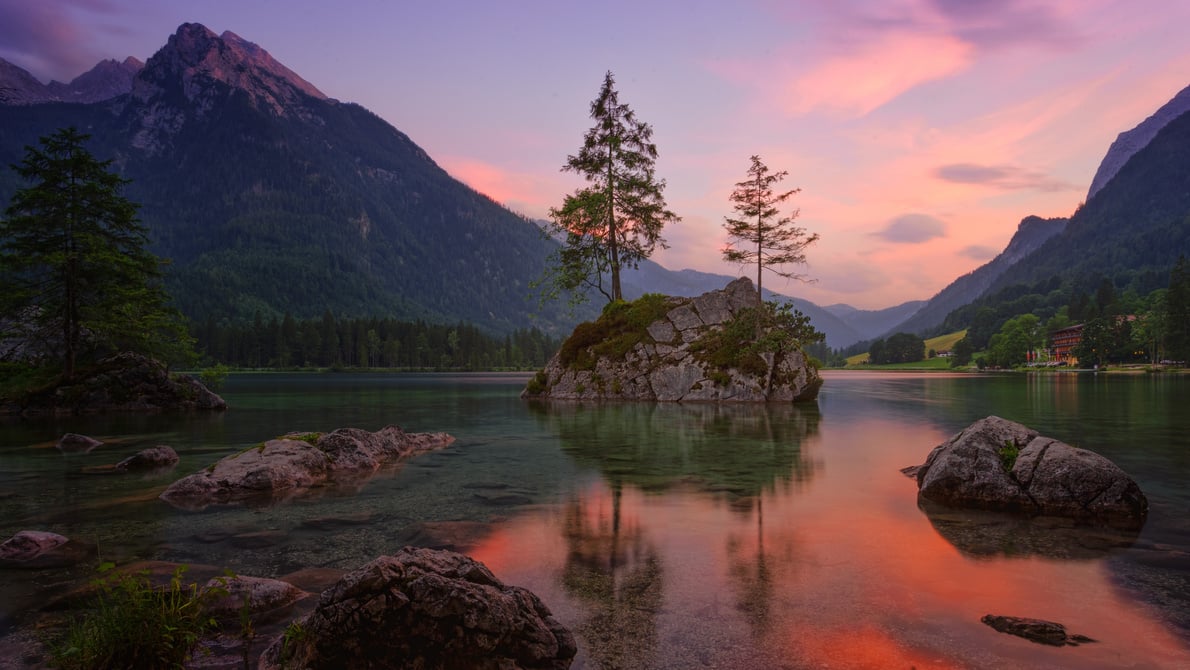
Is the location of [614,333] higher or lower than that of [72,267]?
lower

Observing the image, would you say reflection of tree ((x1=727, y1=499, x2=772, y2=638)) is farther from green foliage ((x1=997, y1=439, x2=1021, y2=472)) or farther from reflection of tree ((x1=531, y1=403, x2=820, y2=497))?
green foliage ((x1=997, y1=439, x2=1021, y2=472))

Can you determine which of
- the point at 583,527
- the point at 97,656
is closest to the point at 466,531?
the point at 583,527

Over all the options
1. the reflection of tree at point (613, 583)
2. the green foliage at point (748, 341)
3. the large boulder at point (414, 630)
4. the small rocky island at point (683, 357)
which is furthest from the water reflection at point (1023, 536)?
the green foliage at point (748, 341)

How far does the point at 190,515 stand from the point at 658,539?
34.7 feet

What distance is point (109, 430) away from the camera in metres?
29.2

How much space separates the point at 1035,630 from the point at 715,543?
480cm

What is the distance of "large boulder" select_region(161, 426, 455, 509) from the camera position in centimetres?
1457

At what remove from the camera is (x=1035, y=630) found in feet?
22.2

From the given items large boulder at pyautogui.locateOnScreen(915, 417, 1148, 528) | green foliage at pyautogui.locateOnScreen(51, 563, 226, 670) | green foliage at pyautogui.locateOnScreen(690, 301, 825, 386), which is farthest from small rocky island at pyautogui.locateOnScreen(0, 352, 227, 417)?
large boulder at pyautogui.locateOnScreen(915, 417, 1148, 528)

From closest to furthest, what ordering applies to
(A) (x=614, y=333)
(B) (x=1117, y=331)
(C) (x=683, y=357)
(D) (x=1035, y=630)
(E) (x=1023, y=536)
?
(D) (x=1035, y=630), (E) (x=1023, y=536), (C) (x=683, y=357), (A) (x=614, y=333), (B) (x=1117, y=331)

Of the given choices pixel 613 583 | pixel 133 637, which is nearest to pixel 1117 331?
pixel 613 583

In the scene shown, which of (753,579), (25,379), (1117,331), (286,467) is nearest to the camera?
(753,579)

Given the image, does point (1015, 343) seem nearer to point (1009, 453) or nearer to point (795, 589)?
point (1009, 453)

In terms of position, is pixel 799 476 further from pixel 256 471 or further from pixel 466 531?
pixel 256 471
